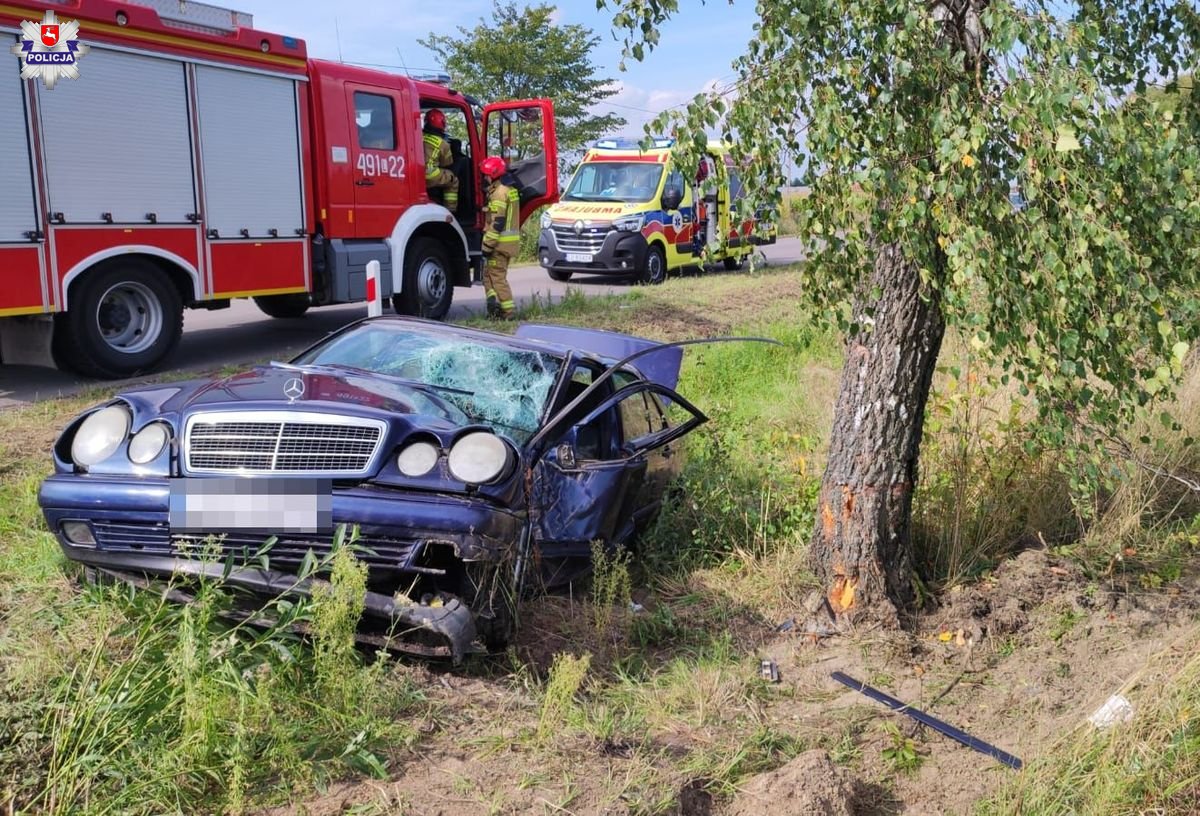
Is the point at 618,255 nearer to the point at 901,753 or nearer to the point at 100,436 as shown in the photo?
the point at 100,436

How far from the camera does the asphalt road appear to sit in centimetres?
848

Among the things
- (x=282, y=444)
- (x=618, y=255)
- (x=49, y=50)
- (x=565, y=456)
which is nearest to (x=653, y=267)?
(x=618, y=255)

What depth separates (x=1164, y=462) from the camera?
5793 millimetres

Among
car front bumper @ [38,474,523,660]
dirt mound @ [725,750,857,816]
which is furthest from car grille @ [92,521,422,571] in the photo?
dirt mound @ [725,750,857,816]

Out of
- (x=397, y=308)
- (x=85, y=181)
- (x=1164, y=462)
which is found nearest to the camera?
(x=1164, y=462)

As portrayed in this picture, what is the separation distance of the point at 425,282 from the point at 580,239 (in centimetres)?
559

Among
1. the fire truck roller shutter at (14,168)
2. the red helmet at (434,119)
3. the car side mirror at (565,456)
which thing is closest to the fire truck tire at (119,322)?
the fire truck roller shutter at (14,168)

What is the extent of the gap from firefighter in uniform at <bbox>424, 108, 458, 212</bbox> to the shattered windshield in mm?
6794

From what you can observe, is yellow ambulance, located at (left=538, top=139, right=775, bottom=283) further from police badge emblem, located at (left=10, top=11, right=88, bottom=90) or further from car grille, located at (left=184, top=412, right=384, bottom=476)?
car grille, located at (left=184, top=412, right=384, bottom=476)

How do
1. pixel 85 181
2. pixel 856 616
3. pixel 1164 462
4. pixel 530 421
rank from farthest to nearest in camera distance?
pixel 85 181
pixel 1164 462
pixel 856 616
pixel 530 421

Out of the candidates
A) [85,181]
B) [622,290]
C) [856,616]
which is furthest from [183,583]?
[622,290]

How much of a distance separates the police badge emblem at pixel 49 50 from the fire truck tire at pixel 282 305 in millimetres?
3852

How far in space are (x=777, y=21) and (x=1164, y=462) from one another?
3.48m

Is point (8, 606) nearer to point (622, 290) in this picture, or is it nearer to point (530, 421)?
point (530, 421)
